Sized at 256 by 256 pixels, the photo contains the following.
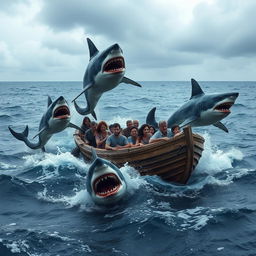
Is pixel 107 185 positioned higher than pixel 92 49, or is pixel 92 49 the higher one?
pixel 92 49

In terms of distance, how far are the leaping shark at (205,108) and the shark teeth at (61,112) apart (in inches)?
140

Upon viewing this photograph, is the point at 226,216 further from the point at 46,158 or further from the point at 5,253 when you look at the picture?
the point at 46,158

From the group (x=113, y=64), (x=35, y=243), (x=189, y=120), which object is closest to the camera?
(x=35, y=243)

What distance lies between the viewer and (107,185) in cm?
1023

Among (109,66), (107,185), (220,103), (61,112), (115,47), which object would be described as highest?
(115,47)

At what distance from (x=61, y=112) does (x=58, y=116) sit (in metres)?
0.17

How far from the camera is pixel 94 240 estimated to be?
8.37 meters

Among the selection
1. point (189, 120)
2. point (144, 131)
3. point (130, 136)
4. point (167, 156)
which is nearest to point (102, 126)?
point (130, 136)

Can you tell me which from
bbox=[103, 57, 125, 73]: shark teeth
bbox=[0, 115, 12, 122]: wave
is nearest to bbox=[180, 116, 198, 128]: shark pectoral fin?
bbox=[103, 57, 125, 73]: shark teeth

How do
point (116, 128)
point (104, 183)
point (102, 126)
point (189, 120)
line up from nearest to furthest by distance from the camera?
point (104, 183), point (189, 120), point (116, 128), point (102, 126)

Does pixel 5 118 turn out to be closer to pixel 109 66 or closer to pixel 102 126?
pixel 102 126

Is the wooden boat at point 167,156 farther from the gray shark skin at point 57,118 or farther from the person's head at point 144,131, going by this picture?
the gray shark skin at point 57,118

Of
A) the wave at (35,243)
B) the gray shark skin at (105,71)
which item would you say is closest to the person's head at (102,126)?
the gray shark skin at (105,71)

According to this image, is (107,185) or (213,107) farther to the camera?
(213,107)
